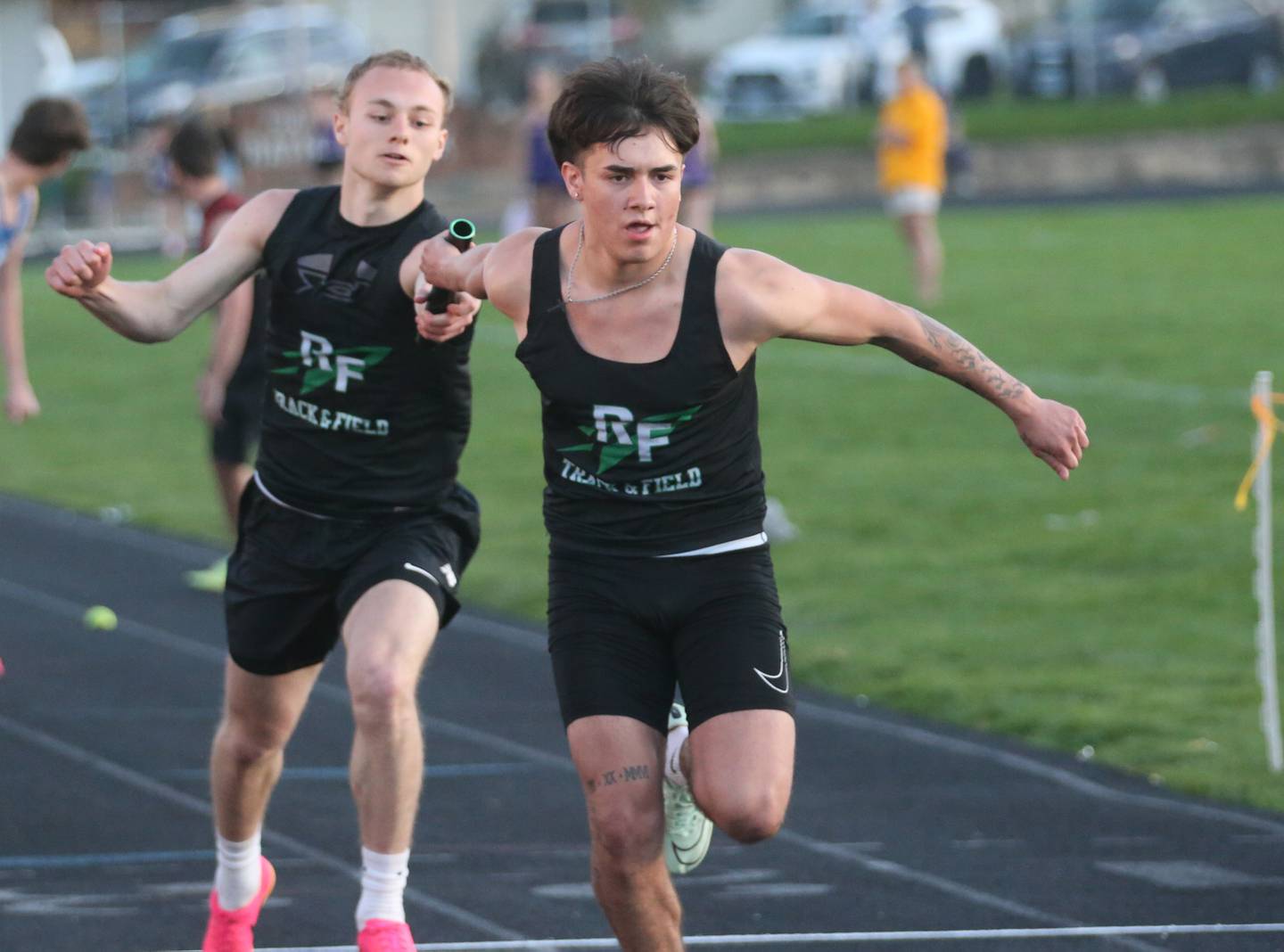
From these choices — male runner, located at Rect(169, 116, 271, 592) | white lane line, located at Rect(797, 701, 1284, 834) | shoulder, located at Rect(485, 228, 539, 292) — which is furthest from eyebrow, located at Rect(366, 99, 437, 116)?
male runner, located at Rect(169, 116, 271, 592)

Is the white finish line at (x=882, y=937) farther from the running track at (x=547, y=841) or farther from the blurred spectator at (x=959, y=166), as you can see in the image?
the blurred spectator at (x=959, y=166)

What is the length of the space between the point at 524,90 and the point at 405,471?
33992 mm

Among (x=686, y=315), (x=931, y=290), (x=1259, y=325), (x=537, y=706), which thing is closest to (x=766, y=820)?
(x=686, y=315)

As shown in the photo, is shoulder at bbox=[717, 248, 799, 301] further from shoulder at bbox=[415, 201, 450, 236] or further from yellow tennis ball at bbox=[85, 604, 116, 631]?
yellow tennis ball at bbox=[85, 604, 116, 631]

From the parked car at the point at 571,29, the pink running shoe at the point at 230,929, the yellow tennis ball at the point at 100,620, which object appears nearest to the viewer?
the pink running shoe at the point at 230,929

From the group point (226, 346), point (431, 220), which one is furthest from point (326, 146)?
point (431, 220)

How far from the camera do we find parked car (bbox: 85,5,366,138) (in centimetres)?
3722

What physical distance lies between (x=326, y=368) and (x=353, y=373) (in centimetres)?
8

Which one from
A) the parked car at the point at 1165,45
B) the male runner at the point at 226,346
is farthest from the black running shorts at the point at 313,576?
the parked car at the point at 1165,45

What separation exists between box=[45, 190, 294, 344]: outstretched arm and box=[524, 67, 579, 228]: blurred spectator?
13756 mm

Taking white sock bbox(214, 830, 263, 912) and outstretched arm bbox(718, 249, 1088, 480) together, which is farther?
white sock bbox(214, 830, 263, 912)

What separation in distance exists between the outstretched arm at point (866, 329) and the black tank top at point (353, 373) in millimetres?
1086

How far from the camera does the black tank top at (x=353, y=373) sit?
5.62 metres

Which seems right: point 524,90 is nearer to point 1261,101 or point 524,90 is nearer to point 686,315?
point 1261,101
